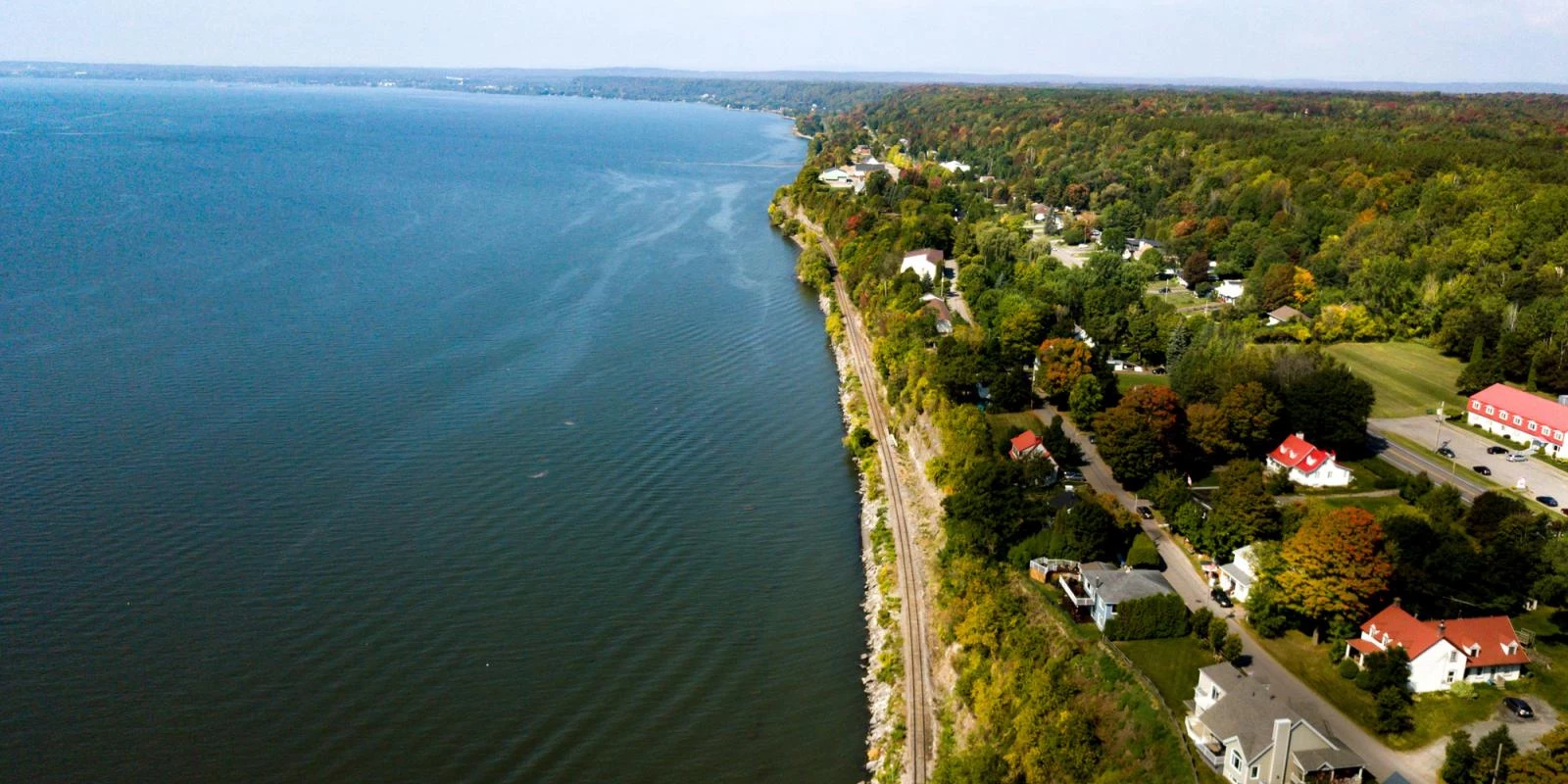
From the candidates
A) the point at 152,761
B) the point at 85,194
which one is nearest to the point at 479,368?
the point at 152,761

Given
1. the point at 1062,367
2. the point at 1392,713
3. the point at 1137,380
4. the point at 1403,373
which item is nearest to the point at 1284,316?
the point at 1403,373

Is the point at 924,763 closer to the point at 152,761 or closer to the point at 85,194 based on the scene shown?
the point at 152,761

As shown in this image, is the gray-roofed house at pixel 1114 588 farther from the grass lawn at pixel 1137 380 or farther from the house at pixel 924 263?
the house at pixel 924 263

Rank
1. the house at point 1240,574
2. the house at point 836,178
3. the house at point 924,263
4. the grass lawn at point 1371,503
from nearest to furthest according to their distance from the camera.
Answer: the house at point 1240,574 → the grass lawn at point 1371,503 → the house at point 924,263 → the house at point 836,178

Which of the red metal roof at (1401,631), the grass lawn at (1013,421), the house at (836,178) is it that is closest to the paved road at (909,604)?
the grass lawn at (1013,421)

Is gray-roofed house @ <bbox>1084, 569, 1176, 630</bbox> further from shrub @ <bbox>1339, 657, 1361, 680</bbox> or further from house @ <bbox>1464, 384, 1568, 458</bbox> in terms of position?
house @ <bbox>1464, 384, 1568, 458</bbox>

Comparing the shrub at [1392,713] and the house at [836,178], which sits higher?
the house at [836,178]

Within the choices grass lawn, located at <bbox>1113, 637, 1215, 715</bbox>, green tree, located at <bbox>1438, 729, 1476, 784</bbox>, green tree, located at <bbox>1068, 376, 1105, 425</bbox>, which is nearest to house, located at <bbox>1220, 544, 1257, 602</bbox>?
grass lawn, located at <bbox>1113, 637, 1215, 715</bbox>
